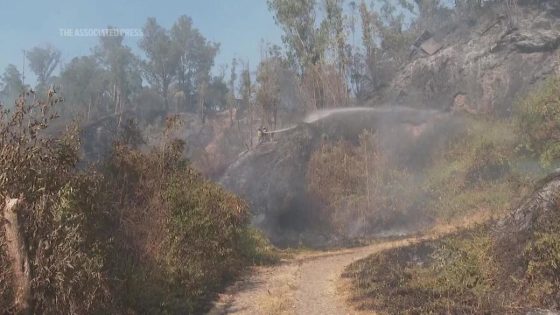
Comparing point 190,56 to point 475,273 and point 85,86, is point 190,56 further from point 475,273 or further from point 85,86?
point 475,273

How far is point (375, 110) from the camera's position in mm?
51906

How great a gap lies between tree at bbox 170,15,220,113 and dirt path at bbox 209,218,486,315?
278 ft

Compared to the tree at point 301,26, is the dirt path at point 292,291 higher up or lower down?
lower down

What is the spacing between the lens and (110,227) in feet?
50.5

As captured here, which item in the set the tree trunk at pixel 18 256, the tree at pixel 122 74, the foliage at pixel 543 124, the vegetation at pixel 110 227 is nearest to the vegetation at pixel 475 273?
the foliage at pixel 543 124

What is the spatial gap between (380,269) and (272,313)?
6202mm

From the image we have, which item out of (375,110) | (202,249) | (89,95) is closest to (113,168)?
(202,249)

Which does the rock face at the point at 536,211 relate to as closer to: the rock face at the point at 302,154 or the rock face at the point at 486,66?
the rock face at the point at 302,154

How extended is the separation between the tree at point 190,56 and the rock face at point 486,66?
193 feet

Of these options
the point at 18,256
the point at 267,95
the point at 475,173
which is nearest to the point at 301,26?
the point at 267,95

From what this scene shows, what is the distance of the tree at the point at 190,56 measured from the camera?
10688 centimetres

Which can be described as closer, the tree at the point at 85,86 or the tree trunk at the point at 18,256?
the tree trunk at the point at 18,256

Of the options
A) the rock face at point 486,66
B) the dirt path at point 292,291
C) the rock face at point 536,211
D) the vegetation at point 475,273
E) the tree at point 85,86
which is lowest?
the dirt path at point 292,291

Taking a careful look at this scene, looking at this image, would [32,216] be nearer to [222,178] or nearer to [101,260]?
[101,260]
